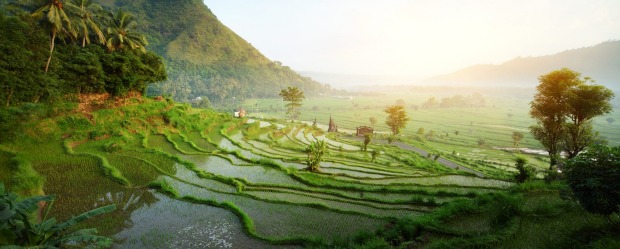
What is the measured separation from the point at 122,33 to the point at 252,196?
24.8m

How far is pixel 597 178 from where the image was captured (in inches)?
310

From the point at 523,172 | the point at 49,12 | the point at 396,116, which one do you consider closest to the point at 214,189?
the point at 49,12

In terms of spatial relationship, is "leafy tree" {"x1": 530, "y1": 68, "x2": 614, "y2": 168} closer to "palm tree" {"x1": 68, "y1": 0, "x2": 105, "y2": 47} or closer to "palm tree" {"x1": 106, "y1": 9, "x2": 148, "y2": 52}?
"palm tree" {"x1": 68, "y1": 0, "x2": 105, "y2": 47}

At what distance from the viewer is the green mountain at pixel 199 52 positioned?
11969 centimetres

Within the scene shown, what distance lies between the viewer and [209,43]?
146125 mm

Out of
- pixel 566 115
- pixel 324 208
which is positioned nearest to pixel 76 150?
pixel 324 208

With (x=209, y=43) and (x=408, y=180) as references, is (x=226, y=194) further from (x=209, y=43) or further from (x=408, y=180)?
(x=209, y=43)

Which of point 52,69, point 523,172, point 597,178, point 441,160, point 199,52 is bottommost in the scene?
point 441,160

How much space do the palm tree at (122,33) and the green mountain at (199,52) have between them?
73.3m

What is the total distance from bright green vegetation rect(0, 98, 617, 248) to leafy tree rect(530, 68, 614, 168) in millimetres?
6626

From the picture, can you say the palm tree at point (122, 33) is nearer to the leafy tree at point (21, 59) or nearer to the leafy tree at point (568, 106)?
the leafy tree at point (21, 59)

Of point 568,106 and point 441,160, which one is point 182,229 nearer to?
point 568,106

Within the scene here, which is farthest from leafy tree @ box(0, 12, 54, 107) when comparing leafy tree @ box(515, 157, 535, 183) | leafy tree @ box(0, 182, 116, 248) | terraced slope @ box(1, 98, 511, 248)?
leafy tree @ box(515, 157, 535, 183)

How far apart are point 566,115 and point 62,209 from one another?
30378 mm
